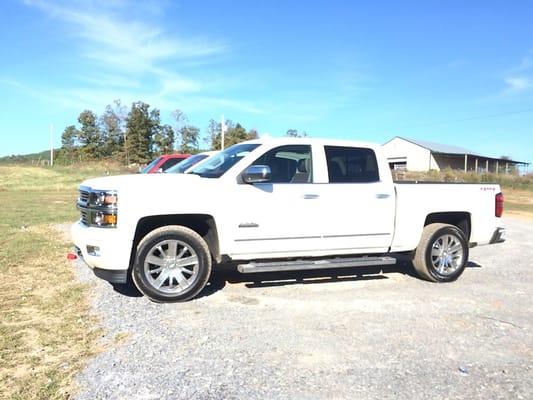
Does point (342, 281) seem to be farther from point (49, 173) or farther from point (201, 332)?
point (49, 173)

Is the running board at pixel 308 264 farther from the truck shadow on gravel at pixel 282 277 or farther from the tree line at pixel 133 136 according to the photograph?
the tree line at pixel 133 136

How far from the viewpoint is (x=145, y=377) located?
3744 millimetres

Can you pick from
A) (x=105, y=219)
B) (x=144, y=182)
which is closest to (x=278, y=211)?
(x=144, y=182)

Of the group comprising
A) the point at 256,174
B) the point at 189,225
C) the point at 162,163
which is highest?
the point at 162,163

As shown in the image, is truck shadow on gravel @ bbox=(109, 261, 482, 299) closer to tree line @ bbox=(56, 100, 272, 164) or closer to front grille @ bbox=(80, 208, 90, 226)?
front grille @ bbox=(80, 208, 90, 226)

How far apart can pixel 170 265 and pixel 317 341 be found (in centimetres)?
201

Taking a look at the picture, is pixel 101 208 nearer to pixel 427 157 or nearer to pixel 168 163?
pixel 168 163

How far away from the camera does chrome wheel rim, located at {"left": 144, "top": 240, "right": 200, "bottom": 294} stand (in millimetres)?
5609

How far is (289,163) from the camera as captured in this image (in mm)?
6391

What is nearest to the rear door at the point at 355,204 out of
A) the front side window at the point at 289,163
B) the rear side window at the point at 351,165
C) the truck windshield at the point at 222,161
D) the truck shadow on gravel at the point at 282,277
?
the rear side window at the point at 351,165

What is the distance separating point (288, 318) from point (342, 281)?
1.89 metres

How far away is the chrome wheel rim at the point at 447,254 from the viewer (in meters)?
7.02

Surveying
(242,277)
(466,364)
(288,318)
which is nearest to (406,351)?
(466,364)

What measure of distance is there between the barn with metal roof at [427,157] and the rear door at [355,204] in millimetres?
48491
